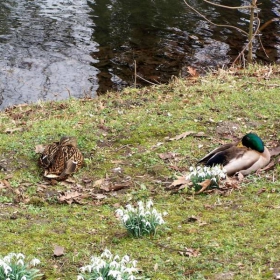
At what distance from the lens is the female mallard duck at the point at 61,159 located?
22.4ft

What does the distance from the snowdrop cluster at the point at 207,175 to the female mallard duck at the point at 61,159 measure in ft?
5.43

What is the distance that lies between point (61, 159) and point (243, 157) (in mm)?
2128

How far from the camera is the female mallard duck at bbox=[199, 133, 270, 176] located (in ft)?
20.4

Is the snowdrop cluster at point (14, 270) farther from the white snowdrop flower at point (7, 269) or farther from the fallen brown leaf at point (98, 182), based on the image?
the fallen brown leaf at point (98, 182)

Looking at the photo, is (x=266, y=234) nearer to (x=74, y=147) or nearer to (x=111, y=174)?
(x=111, y=174)

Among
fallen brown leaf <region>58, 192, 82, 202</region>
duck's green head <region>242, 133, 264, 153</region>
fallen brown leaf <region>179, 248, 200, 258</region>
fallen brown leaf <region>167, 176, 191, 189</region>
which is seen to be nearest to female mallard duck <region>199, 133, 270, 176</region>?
duck's green head <region>242, 133, 264, 153</region>

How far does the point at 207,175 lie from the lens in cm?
575

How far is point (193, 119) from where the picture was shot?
26.9 ft

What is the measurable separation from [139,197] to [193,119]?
8.04 feet

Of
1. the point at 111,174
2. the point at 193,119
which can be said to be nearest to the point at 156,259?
the point at 111,174

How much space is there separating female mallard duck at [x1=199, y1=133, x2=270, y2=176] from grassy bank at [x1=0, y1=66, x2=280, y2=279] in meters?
Result: 0.23

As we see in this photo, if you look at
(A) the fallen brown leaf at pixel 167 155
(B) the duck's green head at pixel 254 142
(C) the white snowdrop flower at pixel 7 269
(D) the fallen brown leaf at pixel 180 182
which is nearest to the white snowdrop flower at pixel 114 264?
(C) the white snowdrop flower at pixel 7 269

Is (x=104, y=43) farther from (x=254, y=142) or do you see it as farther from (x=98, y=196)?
(x=98, y=196)

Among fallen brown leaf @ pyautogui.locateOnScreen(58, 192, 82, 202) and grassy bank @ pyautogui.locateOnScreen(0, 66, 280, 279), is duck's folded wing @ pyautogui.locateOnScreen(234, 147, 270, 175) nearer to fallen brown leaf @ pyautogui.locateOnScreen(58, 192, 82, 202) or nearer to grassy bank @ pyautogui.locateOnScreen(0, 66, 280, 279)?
grassy bank @ pyautogui.locateOnScreen(0, 66, 280, 279)
